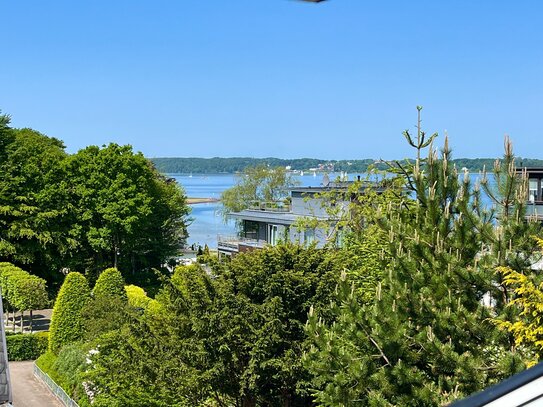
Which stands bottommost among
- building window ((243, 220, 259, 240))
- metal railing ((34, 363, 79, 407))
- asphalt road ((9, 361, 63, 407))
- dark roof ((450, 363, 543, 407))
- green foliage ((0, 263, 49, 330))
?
asphalt road ((9, 361, 63, 407))

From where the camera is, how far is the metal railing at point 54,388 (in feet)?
86.3

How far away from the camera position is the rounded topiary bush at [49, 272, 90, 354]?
3291 cm

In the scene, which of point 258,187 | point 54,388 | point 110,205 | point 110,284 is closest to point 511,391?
point 54,388

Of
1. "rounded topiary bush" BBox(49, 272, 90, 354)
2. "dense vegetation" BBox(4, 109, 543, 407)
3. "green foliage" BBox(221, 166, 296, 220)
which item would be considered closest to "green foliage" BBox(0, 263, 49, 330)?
"rounded topiary bush" BBox(49, 272, 90, 354)

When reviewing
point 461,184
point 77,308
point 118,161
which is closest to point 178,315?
point 461,184

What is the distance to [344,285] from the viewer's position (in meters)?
13.6

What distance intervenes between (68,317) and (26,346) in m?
4.73

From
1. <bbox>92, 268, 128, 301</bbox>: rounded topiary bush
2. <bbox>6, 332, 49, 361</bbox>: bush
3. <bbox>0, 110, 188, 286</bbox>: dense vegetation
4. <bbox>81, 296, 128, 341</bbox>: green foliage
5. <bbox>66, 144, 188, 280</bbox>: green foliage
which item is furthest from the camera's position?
<bbox>66, 144, 188, 280</bbox>: green foliage

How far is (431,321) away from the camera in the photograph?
12703mm

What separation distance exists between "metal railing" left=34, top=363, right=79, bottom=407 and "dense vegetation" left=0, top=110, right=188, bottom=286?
16.2m

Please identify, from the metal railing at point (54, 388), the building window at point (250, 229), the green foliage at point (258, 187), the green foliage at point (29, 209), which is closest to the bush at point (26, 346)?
the metal railing at point (54, 388)

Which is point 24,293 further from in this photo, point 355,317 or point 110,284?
point 355,317

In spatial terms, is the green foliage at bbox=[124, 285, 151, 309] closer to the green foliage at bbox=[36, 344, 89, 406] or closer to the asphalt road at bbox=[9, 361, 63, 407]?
the green foliage at bbox=[36, 344, 89, 406]

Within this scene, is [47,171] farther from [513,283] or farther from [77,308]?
[513,283]
